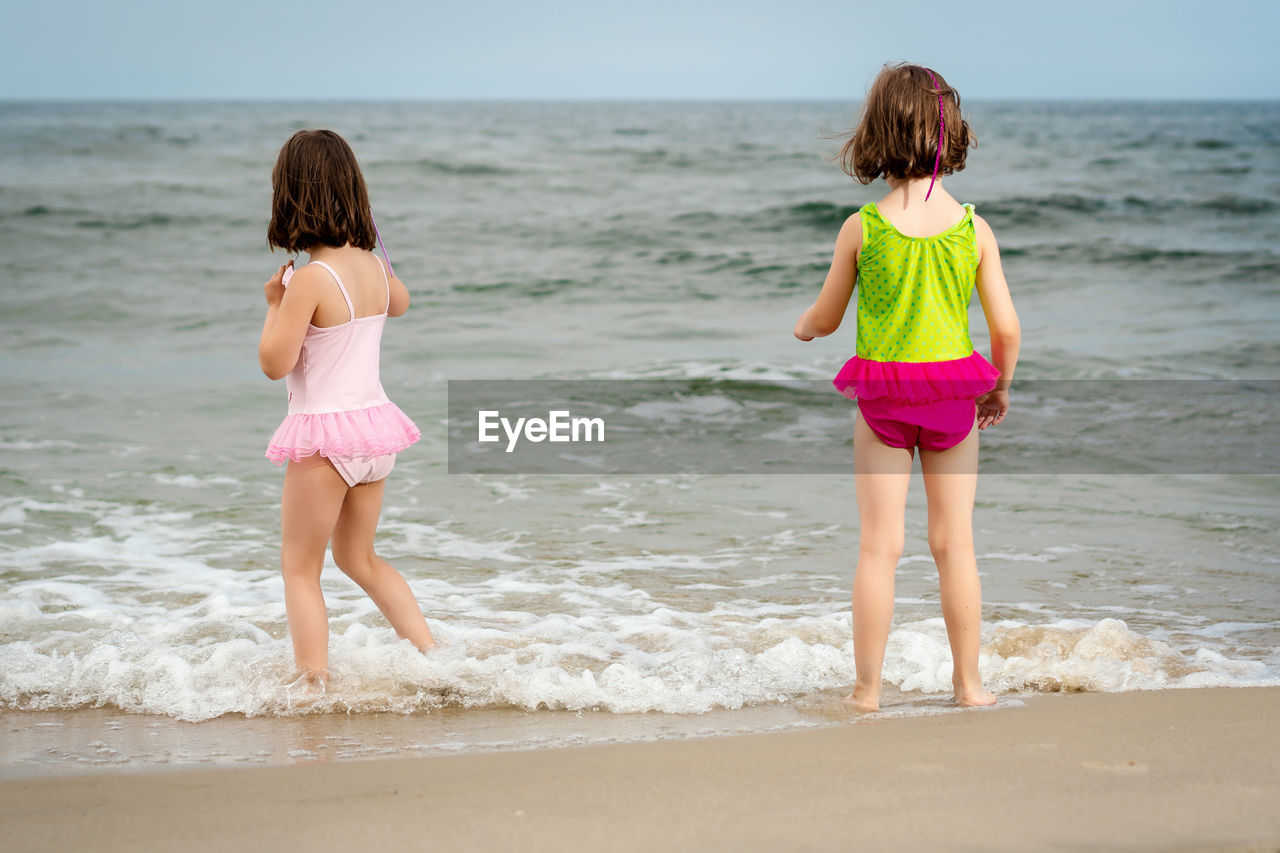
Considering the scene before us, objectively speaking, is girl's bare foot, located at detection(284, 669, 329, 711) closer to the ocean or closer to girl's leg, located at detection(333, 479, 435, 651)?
the ocean

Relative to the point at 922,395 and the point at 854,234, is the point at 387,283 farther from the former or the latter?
the point at 922,395

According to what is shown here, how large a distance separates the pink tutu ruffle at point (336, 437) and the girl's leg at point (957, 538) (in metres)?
1.46

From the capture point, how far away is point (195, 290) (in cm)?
1445

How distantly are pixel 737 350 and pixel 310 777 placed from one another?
8.63 m

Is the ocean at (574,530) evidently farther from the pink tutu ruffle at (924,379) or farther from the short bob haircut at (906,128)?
the short bob haircut at (906,128)

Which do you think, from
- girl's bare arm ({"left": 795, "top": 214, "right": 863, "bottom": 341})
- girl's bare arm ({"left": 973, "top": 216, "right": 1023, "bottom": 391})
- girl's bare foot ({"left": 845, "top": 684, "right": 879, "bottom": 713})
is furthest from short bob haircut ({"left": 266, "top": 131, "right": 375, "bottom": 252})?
girl's bare foot ({"left": 845, "top": 684, "right": 879, "bottom": 713})

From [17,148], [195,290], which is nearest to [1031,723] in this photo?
[195,290]

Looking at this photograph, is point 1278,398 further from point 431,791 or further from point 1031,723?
Result: point 431,791

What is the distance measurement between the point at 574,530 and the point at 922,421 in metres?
3.08

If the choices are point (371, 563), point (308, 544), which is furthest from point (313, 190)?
point (371, 563)

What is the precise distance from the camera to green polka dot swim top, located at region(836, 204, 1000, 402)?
3.01m

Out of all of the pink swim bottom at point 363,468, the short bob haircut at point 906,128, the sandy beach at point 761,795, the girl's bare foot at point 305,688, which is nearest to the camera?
the sandy beach at point 761,795

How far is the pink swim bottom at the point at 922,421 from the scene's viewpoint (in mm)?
3049

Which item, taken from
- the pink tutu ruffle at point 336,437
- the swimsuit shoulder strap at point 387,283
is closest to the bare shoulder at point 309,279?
the swimsuit shoulder strap at point 387,283
